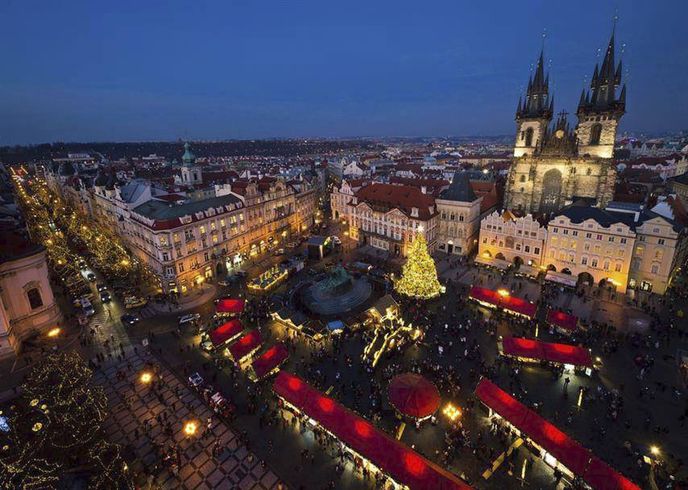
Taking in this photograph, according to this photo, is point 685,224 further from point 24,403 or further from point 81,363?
point 24,403

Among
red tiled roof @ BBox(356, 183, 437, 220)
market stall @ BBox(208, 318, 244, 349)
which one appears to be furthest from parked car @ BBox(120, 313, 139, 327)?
red tiled roof @ BBox(356, 183, 437, 220)

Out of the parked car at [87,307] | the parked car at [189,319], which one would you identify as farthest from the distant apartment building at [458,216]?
the parked car at [87,307]

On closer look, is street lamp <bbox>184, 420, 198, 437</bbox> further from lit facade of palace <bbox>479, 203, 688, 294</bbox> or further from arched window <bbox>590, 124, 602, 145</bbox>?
arched window <bbox>590, 124, 602, 145</bbox>

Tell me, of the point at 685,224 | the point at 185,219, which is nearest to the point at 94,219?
the point at 185,219

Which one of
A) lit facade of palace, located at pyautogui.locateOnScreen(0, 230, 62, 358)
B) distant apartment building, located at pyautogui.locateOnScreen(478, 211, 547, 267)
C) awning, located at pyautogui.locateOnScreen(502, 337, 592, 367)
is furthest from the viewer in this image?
distant apartment building, located at pyautogui.locateOnScreen(478, 211, 547, 267)

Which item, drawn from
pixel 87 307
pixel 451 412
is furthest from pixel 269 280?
pixel 451 412

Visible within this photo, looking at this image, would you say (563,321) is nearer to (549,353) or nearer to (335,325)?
(549,353)

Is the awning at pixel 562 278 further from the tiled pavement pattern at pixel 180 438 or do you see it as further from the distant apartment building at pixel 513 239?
the tiled pavement pattern at pixel 180 438
